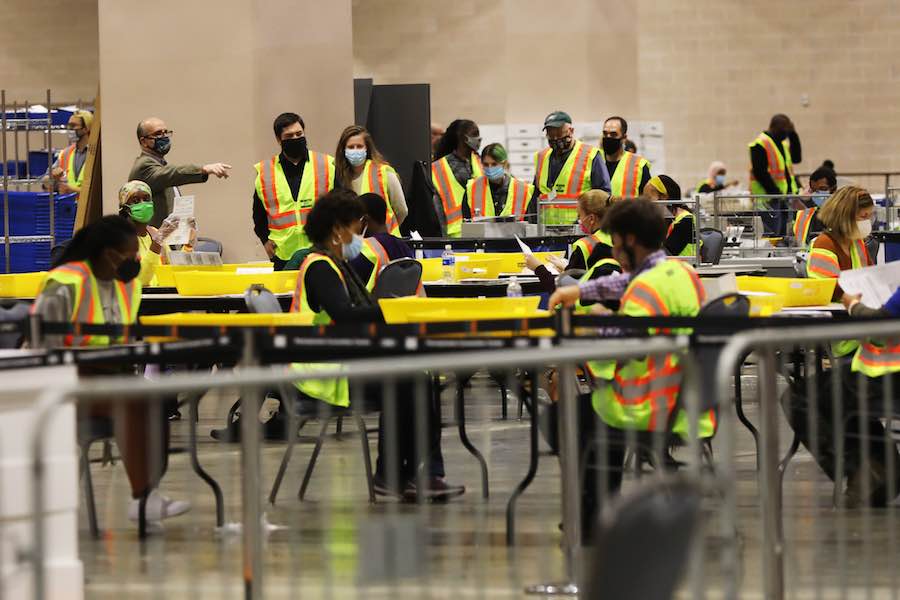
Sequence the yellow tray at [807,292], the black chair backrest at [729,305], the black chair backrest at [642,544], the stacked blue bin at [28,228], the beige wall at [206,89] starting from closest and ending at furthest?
1. the black chair backrest at [642,544]
2. the black chair backrest at [729,305]
3. the yellow tray at [807,292]
4. the beige wall at [206,89]
5. the stacked blue bin at [28,228]

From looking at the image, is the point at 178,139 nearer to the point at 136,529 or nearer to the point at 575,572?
the point at 136,529

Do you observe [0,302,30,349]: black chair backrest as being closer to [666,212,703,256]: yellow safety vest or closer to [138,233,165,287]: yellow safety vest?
[138,233,165,287]: yellow safety vest

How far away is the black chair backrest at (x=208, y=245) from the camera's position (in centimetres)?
1236

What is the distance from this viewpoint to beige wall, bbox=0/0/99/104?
22594mm

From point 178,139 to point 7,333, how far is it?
23.1 feet

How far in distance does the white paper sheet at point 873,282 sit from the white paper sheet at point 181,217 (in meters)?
4.35

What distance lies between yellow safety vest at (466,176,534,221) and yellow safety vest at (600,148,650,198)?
1.14 meters

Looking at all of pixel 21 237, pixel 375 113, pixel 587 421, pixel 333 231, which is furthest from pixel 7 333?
pixel 375 113

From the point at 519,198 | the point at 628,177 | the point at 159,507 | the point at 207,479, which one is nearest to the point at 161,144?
the point at 628,177

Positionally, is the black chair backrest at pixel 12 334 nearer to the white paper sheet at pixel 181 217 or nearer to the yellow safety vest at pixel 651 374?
the yellow safety vest at pixel 651 374

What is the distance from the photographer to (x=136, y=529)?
557cm

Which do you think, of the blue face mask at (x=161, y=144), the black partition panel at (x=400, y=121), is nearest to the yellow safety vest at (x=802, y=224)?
the black partition panel at (x=400, y=121)

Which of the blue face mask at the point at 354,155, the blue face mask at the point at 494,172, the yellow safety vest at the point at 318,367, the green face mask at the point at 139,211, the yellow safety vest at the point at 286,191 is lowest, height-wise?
the yellow safety vest at the point at 318,367

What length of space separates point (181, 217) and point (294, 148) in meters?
0.91
